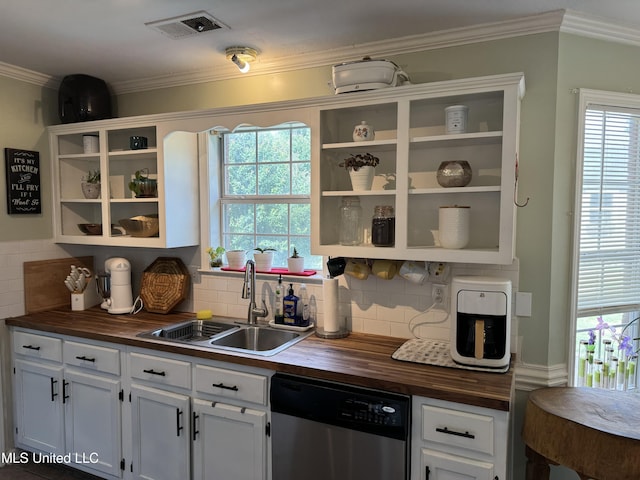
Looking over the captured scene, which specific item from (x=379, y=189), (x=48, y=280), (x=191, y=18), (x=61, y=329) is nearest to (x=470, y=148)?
(x=379, y=189)

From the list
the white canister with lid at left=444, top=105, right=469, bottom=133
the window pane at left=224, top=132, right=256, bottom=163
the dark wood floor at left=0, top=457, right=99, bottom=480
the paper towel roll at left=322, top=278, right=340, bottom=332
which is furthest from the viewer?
the window pane at left=224, top=132, right=256, bottom=163

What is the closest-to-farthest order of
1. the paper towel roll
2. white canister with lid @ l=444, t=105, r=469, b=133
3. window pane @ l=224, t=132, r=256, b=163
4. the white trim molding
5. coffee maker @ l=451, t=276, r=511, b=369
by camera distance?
coffee maker @ l=451, t=276, r=511, b=369 < white canister with lid @ l=444, t=105, r=469, b=133 < the white trim molding < the paper towel roll < window pane @ l=224, t=132, r=256, b=163

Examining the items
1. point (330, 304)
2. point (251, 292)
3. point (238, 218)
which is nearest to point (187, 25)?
point (238, 218)

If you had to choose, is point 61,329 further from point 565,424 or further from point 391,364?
point 565,424

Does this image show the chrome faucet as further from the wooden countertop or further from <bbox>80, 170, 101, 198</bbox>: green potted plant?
<bbox>80, 170, 101, 198</bbox>: green potted plant

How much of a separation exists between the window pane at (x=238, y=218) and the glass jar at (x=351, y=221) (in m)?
0.76

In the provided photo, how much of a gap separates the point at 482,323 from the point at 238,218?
67.1 inches

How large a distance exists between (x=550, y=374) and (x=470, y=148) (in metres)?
1.16

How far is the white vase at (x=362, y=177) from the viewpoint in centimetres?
219

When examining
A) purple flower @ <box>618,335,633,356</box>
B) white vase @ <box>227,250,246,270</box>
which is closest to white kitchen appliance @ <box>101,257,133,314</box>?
white vase @ <box>227,250,246,270</box>

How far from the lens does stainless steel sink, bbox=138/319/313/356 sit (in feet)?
7.96

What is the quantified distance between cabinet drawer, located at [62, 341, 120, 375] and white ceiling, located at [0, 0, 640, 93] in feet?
5.49

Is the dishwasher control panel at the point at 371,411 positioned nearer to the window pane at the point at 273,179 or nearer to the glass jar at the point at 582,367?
the glass jar at the point at 582,367

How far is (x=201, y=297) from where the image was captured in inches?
114
